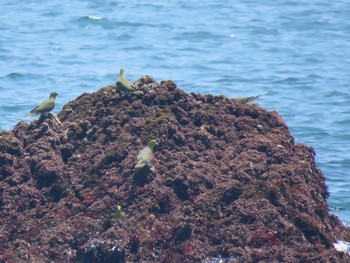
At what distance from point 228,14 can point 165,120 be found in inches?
949

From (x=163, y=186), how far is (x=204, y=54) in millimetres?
17559

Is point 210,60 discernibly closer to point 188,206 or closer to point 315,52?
point 315,52

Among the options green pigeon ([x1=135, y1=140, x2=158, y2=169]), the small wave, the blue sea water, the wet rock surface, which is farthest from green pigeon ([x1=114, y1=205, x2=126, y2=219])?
the small wave

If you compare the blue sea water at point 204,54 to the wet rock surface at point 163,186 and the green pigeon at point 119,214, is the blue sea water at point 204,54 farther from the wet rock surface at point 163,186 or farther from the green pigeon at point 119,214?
the green pigeon at point 119,214

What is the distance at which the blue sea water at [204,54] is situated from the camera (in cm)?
1961

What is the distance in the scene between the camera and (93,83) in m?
21.7

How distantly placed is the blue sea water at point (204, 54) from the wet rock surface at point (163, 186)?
334cm

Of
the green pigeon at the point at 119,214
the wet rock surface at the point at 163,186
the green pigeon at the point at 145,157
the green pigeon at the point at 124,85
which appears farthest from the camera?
the green pigeon at the point at 124,85

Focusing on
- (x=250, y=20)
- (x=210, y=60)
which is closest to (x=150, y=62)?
(x=210, y=60)

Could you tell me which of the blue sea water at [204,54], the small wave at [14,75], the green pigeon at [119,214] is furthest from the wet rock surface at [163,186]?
the small wave at [14,75]

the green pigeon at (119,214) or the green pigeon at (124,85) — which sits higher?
the green pigeon at (124,85)

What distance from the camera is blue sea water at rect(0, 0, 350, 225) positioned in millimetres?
19609

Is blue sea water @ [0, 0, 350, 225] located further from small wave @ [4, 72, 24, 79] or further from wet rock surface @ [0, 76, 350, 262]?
wet rock surface @ [0, 76, 350, 262]

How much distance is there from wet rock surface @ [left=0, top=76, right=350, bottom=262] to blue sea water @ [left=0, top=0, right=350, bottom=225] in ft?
11.0
